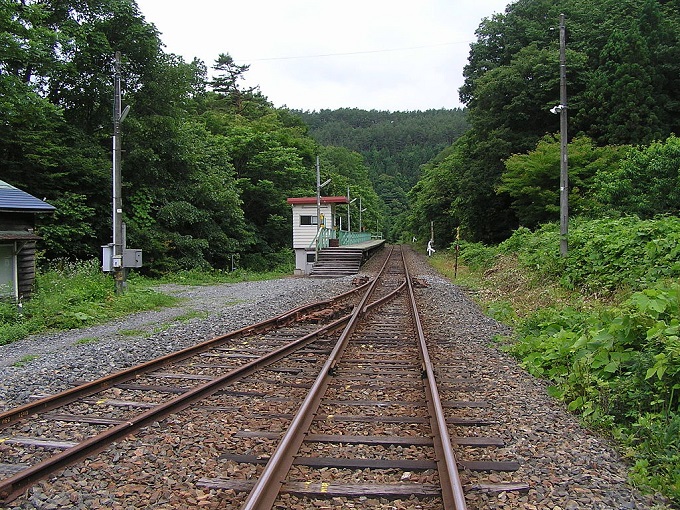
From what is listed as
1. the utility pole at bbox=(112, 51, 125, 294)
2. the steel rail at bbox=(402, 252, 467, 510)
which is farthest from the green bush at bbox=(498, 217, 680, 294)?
the utility pole at bbox=(112, 51, 125, 294)

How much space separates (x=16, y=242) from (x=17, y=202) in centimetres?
89

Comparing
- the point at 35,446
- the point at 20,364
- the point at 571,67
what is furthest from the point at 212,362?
the point at 571,67

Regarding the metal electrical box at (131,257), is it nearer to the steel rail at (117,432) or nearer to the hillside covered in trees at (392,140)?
the steel rail at (117,432)

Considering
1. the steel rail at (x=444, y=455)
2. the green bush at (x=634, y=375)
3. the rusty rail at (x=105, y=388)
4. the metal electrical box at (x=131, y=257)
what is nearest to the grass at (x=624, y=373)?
the green bush at (x=634, y=375)

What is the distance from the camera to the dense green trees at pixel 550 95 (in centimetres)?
2403

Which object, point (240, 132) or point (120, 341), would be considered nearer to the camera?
point (120, 341)

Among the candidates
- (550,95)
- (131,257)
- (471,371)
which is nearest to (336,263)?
(131,257)

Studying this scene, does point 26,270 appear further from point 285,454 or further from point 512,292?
point 512,292

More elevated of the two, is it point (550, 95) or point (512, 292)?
point (550, 95)

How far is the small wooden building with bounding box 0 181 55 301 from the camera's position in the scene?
1151 centimetres

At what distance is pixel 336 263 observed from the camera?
25.7 metres

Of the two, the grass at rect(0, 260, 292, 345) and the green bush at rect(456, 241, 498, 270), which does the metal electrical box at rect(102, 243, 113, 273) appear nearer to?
the grass at rect(0, 260, 292, 345)

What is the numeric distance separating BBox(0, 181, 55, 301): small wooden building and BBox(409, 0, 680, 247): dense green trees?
55.3 ft

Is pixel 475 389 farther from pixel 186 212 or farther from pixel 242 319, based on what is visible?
pixel 186 212
